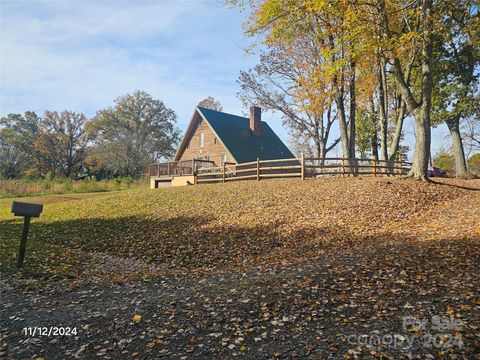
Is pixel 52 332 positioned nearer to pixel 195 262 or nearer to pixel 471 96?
pixel 195 262

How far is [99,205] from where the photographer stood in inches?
732

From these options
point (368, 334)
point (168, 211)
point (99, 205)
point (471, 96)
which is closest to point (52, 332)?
point (368, 334)

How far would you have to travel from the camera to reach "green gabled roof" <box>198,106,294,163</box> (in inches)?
1244

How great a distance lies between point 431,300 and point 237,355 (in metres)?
3.21

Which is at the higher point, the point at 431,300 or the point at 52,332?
the point at 431,300

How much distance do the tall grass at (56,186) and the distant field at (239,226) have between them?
44.3ft

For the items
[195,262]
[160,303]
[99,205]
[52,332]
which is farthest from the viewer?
[99,205]

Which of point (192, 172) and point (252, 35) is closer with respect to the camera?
point (252, 35)

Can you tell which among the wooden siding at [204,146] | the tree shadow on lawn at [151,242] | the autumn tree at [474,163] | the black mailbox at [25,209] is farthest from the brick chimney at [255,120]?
the autumn tree at [474,163]

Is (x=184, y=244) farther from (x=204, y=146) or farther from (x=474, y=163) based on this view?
(x=474, y=163)

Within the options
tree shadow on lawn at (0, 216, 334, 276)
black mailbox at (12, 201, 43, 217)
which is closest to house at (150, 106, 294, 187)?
tree shadow on lawn at (0, 216, 334, 276)
